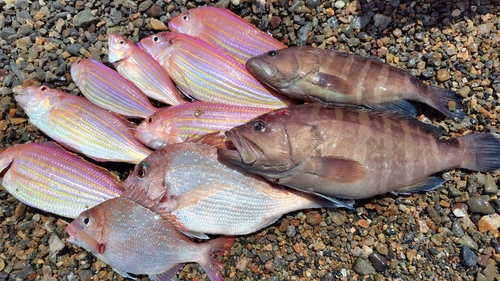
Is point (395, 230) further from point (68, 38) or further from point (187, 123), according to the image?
point (68, 38)

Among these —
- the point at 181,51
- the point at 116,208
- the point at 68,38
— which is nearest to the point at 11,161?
the point at 116,208

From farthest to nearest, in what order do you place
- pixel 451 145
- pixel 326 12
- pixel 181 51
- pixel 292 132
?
pixel 326 12 < pixel 181 51 < pixel 451 145 < pixel 292 132

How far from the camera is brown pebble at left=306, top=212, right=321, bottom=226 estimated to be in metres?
3.18

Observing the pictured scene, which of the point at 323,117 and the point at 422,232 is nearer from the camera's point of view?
the point at 323,117

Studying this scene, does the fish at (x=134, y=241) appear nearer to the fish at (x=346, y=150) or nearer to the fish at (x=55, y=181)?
the fish at (x=55, y=181)

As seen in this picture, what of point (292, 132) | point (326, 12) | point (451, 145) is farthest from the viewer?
point (326, 12)

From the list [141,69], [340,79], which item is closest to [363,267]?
[340,79]

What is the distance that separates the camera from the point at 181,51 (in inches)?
130

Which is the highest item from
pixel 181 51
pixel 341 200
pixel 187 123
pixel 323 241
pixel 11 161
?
pixel 181 51

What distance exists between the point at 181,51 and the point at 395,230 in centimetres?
231

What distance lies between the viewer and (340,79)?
3.08 metres

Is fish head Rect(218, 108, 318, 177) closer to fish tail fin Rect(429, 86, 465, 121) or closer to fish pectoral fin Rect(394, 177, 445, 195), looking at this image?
fish pectoral fin Rect(394, 177, 445, 195)

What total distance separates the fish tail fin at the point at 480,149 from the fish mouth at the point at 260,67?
158 cm

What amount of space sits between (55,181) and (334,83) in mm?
2340
